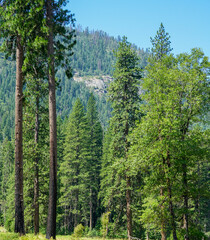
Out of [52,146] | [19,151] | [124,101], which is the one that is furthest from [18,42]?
[124,101]

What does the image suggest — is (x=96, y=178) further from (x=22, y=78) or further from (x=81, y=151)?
(x=22, y=78)

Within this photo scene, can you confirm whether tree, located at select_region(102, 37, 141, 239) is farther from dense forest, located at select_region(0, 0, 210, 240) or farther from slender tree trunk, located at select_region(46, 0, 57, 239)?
slender tree trunk, located at select_region(46, 0, 57, 239)

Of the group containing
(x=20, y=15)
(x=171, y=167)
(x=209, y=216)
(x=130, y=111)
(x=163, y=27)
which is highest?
(x=163, y=27)

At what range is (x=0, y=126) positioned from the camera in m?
149

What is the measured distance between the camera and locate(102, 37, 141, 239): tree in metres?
19.4

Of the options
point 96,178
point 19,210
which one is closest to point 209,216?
point 96,178

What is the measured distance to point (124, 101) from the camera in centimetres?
1981

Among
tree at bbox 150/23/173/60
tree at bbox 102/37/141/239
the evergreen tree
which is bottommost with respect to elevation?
the evergreen tree

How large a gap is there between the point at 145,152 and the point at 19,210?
299 inches

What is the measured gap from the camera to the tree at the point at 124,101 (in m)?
19.4

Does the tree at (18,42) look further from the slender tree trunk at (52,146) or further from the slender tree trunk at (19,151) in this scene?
the slender tree trunk at (52,146)

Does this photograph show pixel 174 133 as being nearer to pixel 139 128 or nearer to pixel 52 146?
pixel 139 128

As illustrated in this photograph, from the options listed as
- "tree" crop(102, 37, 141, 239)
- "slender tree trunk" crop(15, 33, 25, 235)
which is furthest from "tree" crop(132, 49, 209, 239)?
"slender tree trunk" crop(15, 33, 25, 235)

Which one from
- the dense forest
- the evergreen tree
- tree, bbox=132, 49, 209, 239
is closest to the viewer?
the dense forest
